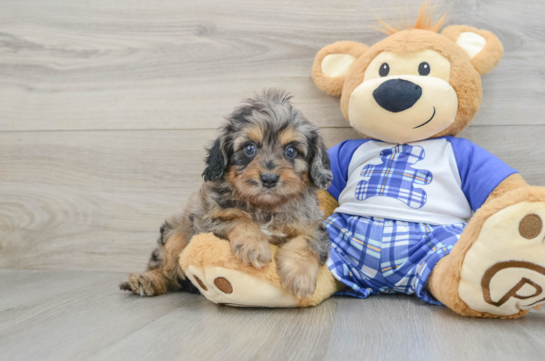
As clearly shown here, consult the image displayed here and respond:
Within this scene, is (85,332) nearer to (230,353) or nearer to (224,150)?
(230,353)

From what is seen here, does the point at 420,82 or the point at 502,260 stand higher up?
the point at 420,82

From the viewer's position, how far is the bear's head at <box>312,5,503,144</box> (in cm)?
190

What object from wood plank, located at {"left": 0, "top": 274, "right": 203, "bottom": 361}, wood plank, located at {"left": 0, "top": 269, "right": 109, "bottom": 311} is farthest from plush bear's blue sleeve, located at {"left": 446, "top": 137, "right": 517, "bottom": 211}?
wood plank, located at {"left": 0, "top": 269, "right": 109, "bottom": 311}

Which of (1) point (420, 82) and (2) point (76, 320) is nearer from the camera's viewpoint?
(2) point (76, 320)

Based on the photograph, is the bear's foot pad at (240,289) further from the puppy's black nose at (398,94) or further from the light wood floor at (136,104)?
the puppy's black nose at (398,94)

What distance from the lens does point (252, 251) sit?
1597 mm

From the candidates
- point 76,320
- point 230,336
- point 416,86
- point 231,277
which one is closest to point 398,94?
point 416,86

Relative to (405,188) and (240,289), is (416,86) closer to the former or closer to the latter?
(405,188)

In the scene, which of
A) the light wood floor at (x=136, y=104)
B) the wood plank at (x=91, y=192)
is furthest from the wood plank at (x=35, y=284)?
the wood plank at (x=91, y=192)

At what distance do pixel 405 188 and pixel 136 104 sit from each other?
65.9 inches

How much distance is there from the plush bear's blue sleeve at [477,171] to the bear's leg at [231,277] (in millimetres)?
813

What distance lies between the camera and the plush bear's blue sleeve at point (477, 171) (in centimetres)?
182

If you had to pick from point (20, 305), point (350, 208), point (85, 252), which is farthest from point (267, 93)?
point (85, 252)

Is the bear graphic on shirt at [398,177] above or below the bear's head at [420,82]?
below
